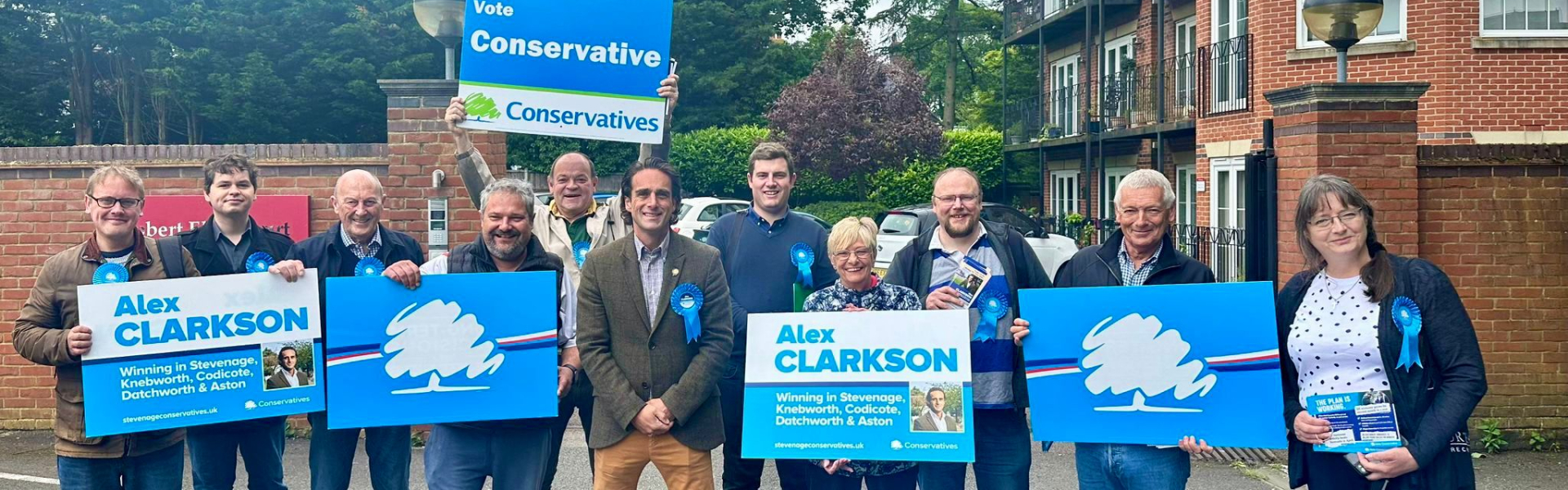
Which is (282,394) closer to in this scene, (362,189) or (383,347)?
(383,347)

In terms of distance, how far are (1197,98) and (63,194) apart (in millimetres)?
17598

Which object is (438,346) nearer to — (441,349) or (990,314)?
(441,349)

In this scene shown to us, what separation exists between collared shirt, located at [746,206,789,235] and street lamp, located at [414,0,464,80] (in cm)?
331

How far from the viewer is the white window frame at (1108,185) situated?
24.4 metres

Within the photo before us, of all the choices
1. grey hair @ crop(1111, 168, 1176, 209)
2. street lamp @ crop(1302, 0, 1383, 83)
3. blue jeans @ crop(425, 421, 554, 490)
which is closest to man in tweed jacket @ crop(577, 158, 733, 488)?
blue jeans @ crop(425, 421, 554, 490)

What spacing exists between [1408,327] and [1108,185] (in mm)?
24722

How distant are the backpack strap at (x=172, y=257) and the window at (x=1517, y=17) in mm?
16249

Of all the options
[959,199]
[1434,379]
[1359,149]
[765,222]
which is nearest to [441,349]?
[765,222]

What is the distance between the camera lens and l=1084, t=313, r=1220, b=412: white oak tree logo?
442cm

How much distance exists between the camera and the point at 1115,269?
4539mm

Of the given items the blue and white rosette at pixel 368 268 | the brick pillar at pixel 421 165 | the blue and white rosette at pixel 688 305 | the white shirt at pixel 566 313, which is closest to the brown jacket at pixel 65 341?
the blue and white rosette at pixel 368 268

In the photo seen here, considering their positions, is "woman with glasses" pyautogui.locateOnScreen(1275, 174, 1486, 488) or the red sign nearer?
"woman with glasses" pyautogui.locateOnScreen(1275, 174, 1486, 488)

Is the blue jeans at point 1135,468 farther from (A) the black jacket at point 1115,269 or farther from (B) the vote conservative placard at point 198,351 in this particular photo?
(B) the vote conservative placard at point 198,351

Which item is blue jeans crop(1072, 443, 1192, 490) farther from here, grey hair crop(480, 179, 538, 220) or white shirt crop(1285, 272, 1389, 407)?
grey hair crop(480, 179, 538, 220)
